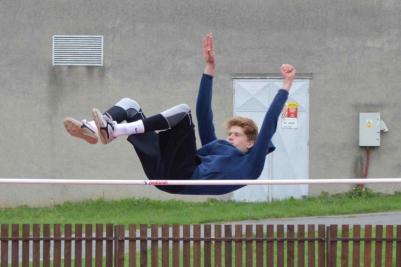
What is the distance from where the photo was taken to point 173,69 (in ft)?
57.6

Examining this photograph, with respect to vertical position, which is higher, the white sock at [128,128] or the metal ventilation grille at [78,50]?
the metal ventilation grille at [78,50]

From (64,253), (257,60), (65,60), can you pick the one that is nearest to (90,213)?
(65,60)

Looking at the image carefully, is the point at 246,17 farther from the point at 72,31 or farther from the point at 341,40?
the point at 72,31

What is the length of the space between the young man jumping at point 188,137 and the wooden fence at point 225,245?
13.3 ft

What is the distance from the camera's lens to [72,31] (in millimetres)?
17516

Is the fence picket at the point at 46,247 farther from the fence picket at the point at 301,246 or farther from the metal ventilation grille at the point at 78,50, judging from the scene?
the metal ventilation grille at the point at 78,50

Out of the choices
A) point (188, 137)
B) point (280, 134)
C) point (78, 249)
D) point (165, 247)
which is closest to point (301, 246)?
point (165, 247)

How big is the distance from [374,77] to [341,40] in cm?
91

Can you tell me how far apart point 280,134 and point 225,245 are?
6.50m

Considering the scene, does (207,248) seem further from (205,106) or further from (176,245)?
(205,106)

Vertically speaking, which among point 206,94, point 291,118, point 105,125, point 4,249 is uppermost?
point 206,94

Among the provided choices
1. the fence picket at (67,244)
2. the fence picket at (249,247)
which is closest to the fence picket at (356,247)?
the fence picket at (249,247)

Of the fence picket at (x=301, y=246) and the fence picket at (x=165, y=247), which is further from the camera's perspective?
the fence picket at (x=165, y=247)

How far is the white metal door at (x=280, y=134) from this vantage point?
17484 millimetres
